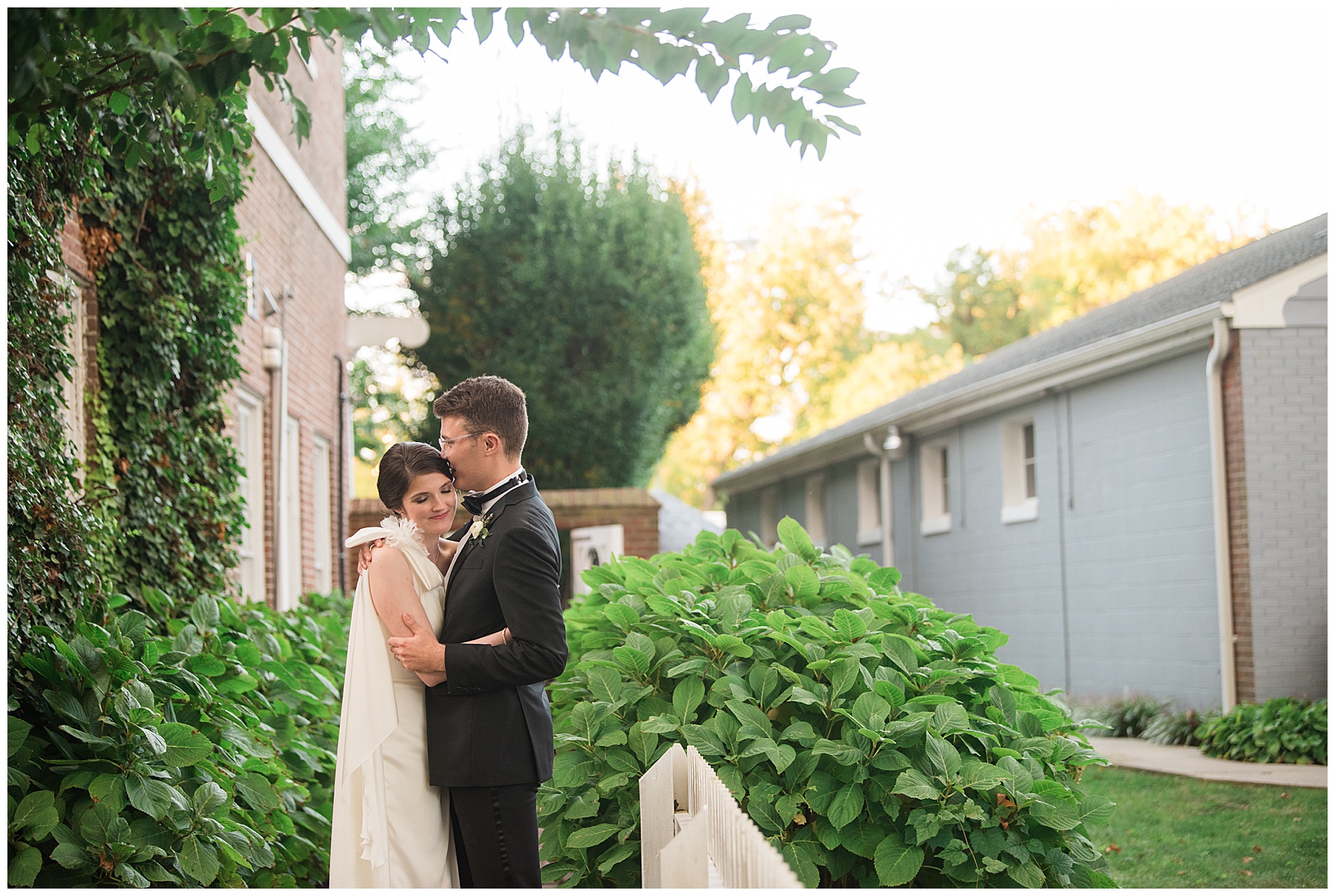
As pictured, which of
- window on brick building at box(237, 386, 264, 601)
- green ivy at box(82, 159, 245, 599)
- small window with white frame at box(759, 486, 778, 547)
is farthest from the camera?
small window with white frame at box(759, 486, 778, 547)

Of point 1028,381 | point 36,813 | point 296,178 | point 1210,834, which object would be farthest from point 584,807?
point 1028,381

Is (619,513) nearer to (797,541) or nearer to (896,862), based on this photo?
(797,541)

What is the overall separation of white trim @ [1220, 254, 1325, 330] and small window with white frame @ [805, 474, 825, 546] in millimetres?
12188

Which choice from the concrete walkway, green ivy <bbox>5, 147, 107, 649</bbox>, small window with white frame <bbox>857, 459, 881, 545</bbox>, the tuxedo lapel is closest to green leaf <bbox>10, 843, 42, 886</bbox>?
green ivy <bbox>5, 147, 107, 649</bbox>

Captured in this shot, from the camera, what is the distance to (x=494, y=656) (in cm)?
311

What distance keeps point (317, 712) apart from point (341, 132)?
10275 mm

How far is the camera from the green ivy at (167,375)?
20.4 ft

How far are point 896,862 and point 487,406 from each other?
5.86ft

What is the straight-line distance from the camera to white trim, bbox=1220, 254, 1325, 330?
1093cm

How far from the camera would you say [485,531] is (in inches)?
129

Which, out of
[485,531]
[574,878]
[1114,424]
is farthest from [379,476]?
[1114,424]

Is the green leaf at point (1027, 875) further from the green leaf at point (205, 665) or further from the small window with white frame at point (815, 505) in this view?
the small window with white frame at point (815, 505)

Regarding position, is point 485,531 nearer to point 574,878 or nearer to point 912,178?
point 574,878

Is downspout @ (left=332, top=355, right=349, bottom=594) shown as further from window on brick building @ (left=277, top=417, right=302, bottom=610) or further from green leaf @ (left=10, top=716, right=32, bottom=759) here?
green leaf @ (left=10, top=716, right=32, bottom=759)
